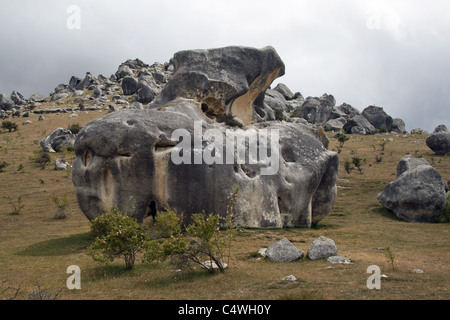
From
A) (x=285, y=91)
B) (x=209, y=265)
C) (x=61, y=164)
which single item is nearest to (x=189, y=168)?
(x=209, y=265)

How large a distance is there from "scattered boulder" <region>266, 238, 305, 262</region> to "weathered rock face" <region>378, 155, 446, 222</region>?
12.8 m

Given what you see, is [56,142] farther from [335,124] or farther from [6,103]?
[6,103]

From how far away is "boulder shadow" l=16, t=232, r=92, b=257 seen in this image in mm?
16141

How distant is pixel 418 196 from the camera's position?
79.9 feet

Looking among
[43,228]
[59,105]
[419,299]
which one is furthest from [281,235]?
[59,105]

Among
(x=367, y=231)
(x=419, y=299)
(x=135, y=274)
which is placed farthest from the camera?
(x=367, y=231)

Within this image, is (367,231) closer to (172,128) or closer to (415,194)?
(415,194)

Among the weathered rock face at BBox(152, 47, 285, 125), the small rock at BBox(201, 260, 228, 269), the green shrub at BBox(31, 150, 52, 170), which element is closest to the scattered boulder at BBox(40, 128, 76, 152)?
the green shrub at BBox(31, 150, 52, 170)

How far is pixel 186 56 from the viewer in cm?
2494

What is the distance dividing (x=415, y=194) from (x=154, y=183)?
14.8 meters

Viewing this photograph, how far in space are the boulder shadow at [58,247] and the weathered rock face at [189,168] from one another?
1.24 m

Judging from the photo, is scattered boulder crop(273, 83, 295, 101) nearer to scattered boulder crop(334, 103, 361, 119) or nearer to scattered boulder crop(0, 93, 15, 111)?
scattered boulder crop(334, 103, 361, 119)

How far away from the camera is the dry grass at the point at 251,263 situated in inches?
416

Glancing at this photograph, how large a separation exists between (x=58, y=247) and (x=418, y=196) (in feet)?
60.2
